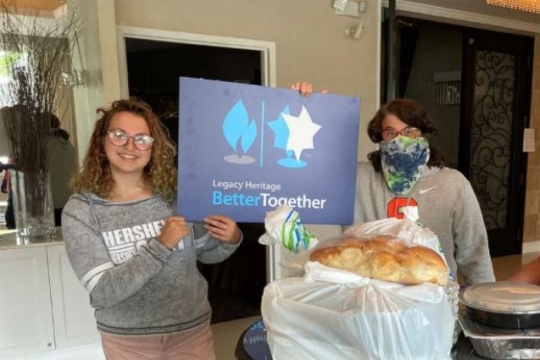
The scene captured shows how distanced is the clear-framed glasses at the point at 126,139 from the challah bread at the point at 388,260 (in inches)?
25.7

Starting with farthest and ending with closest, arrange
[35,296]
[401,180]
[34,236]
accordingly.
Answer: [34,236] → [35,296] → [401,180]

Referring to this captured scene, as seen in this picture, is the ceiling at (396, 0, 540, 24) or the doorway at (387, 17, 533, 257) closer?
the ceiling at (396, 0, 540, 24)

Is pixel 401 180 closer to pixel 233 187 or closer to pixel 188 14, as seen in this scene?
pixel 233 187

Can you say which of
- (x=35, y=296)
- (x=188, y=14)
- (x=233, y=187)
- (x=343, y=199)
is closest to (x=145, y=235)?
(x=233, y=187)

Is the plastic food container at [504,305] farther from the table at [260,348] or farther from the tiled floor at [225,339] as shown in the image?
the tiled floor at [225,339]

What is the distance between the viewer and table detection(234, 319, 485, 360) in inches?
35.9

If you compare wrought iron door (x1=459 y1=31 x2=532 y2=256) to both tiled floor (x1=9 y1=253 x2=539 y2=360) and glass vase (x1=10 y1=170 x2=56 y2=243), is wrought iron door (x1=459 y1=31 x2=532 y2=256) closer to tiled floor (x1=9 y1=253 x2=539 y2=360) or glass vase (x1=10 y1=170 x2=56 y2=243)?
tiled floor (x1=9 y1=253 x2=539 y2=360)

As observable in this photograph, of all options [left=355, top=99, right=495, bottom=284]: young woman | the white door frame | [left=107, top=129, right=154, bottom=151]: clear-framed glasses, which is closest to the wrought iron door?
the white door frame

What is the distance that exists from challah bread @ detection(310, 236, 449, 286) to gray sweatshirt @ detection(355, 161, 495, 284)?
0.63 m

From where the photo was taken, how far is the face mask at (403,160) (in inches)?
57.7

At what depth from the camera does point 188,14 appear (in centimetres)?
303

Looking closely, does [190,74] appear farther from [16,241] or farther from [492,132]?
[492,132]

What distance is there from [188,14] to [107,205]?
2.04 metres

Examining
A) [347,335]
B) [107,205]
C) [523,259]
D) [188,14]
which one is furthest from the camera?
[523,259]
